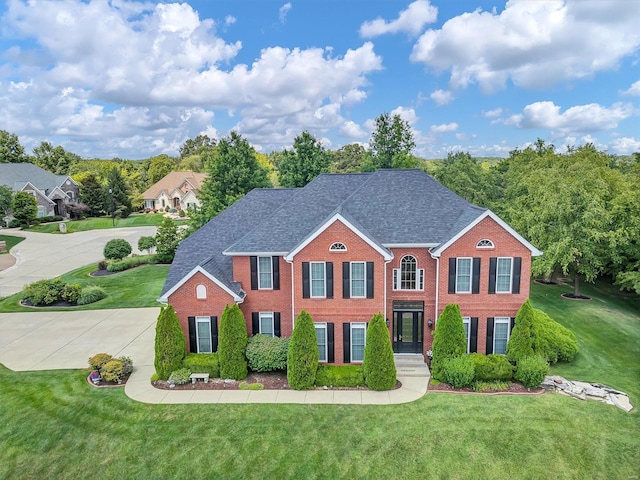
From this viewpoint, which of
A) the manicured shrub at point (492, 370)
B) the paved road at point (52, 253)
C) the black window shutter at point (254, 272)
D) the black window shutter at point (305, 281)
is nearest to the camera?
the manicured shrub at point (492, 370)

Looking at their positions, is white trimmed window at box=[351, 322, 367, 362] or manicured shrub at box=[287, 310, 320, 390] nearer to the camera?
manicured shrub at box=[287, 310, 320, 390]

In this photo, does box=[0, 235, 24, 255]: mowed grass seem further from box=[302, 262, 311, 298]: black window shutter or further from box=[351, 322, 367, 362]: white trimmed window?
box=[351, 322, 367, 362]: white trimmed window

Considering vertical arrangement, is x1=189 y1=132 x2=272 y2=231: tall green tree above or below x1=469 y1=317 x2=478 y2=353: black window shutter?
above

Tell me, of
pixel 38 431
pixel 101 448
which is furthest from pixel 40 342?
pixel 101 448

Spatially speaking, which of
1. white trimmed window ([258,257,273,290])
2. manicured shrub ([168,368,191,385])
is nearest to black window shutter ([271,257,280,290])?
white trimmed window ([258,257,273,290])

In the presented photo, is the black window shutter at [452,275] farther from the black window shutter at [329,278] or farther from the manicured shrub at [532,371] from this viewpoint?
the black window shutter at [329,278]

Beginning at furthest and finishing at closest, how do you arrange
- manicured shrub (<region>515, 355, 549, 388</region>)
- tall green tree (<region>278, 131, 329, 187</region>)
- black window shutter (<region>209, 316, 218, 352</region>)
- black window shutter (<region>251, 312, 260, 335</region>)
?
tall green tree (<region>278, 131, 329, 187</region>) → black window shutter (<region>251, 312, 260, 335</region>) → black window shutter (<region>209, 316, 218, 352</region>) → manicured shrub (<region>515, 355, 549, 388</region>)

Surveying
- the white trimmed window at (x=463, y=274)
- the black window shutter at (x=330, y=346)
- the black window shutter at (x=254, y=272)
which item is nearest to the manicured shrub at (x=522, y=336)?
the white trimmed window at (x=463, y=274)
